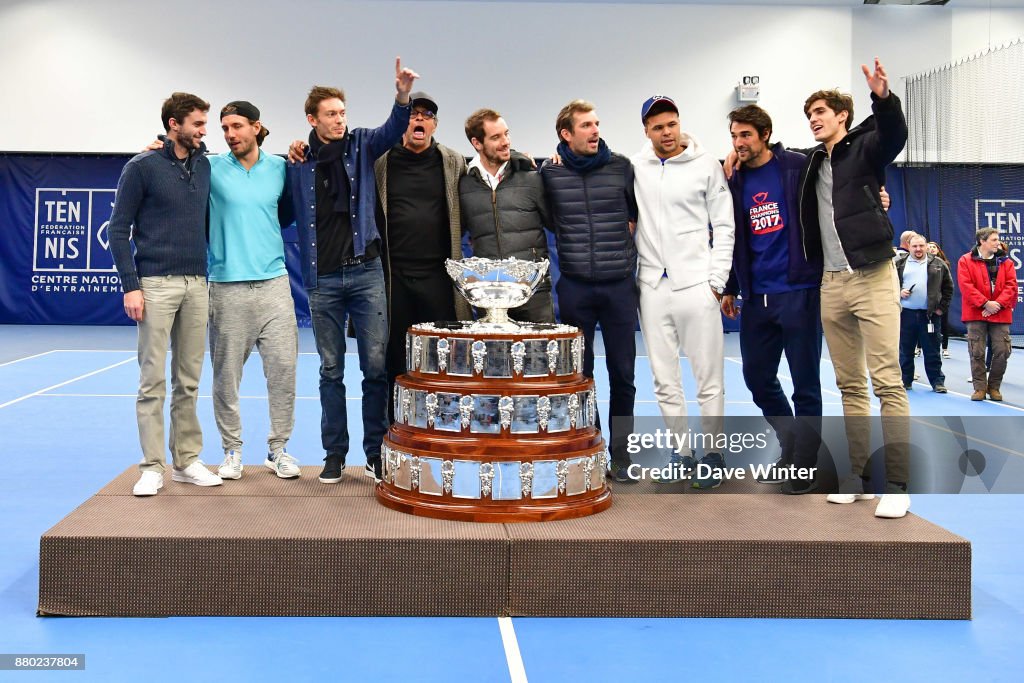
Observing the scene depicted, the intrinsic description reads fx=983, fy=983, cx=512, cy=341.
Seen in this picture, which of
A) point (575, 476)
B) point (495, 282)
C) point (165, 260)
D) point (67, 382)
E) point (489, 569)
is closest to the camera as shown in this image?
point (489, 569)

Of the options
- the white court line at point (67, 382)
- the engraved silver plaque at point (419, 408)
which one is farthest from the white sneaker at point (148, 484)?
the white court line at point (67, 382)

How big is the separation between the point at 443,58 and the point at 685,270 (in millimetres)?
14799

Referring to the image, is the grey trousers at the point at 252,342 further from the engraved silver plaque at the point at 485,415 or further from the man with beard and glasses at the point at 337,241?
the engraved silver plaque at the point at 485,415

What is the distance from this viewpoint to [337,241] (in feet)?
15.8

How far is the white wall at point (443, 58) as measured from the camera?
18547 mm

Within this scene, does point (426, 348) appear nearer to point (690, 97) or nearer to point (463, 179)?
point (463, 179)

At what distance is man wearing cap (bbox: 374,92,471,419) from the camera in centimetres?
501

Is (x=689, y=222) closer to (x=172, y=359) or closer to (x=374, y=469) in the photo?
(x=374, y=469)

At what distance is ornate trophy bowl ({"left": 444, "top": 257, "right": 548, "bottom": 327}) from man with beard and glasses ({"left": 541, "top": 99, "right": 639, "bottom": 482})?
0.45 meters

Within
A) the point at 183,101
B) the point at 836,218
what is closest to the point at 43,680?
the point at 183,101

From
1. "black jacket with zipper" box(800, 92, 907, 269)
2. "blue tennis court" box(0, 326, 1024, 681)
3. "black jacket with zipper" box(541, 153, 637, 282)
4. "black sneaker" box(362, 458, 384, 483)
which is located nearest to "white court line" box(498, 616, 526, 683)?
"blue tennis court" box(0, 326, 1024, 681)

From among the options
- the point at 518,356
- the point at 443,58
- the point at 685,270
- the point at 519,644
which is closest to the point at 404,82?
the point at 518,356

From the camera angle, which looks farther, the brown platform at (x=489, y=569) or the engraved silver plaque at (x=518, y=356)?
the engraved silver plaque at (x=518, y=356)

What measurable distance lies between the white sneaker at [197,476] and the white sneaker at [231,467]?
9 cm
